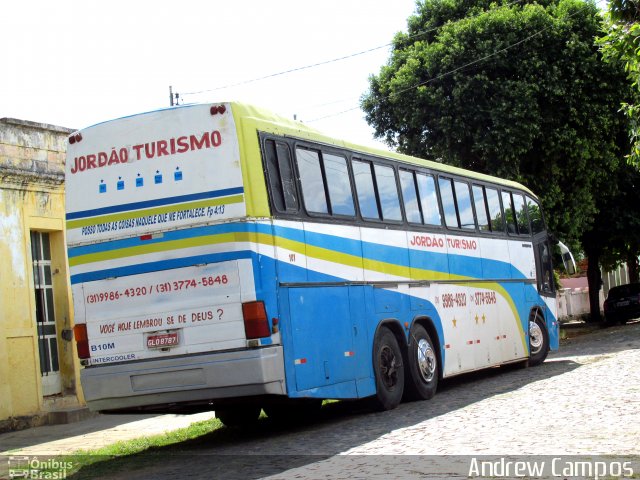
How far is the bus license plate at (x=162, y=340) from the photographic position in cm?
1054

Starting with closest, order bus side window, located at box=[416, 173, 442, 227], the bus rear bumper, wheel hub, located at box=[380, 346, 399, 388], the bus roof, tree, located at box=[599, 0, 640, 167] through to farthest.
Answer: the bus rear bumper < the bus roof < tree, located at box=[599, 0, 640, 167] < wheel hub, located at box=[380, 346, 399, 388] < bus side window, located at box=[416, 173, 442, 227]

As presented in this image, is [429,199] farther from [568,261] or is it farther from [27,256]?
[27,256]

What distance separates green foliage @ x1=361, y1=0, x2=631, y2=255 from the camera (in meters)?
26.7

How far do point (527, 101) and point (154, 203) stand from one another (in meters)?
17.5

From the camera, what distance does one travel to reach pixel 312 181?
38.6 feet

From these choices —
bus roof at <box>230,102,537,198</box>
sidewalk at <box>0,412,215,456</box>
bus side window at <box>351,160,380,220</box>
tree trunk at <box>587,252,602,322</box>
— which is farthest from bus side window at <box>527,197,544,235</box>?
tree trunk at <box>587,252,602,322</box>

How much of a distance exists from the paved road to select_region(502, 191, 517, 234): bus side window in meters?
4.26

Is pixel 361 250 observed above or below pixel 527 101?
below

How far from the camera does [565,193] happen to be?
2844 centimetres

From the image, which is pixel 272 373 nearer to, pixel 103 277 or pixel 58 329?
pixel 103 277

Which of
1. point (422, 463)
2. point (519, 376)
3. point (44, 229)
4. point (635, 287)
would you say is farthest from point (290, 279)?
point (635, 287)

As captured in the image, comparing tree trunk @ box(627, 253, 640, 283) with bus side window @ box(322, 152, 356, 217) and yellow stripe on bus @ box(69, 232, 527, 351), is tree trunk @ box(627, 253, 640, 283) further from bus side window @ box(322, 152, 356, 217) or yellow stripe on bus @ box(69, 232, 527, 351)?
bus side window @ box(322, 152, 356, 217)

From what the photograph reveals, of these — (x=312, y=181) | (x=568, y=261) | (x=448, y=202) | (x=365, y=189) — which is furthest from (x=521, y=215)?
(x=312, y=181)

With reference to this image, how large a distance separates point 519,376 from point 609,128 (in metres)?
13.4
